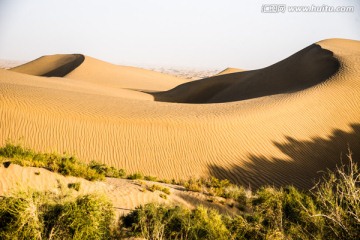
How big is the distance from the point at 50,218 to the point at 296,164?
10.6m

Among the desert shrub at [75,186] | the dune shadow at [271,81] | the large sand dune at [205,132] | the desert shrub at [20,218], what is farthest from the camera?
the dune shadow at [271,81]

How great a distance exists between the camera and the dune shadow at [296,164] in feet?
38.6

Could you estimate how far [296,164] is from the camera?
13266mm

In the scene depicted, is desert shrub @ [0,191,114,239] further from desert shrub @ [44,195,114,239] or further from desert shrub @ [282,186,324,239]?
desert shrub @ [282,186,324,239]

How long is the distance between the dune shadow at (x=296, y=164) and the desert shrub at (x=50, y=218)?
22.6ft

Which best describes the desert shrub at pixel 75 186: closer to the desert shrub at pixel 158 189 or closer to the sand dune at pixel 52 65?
the desert shrub at pixel 158 189

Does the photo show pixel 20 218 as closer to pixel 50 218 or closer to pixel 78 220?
pixel 50 218

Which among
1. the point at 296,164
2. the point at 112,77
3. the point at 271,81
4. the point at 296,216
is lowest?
the point at 112,77

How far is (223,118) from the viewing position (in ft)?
52.5

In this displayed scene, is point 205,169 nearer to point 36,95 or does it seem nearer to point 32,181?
point 32,181

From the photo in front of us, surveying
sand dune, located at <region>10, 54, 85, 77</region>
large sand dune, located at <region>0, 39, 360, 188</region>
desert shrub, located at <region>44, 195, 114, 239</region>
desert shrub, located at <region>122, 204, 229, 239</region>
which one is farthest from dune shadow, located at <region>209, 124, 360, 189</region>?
sand dune, located at <region>10, 54, 85, 77</region>

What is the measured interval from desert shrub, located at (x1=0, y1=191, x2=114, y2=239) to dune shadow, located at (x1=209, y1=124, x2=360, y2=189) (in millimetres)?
6882

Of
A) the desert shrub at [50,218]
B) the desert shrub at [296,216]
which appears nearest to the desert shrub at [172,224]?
the desert shrub at [50,218]

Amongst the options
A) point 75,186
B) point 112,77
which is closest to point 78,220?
point 75,186
